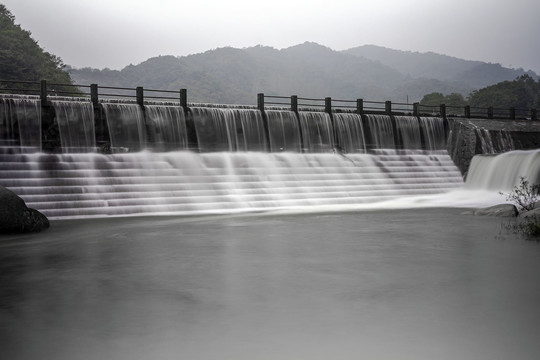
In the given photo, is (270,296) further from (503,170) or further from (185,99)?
(503,170)

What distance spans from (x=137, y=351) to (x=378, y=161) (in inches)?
1087

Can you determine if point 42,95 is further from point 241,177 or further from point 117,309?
point 117,309

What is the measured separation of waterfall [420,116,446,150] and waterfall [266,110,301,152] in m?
9.65

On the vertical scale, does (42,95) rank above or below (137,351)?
above

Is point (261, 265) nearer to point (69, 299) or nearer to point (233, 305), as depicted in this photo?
point (233, 305)

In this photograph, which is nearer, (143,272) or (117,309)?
(117,309)

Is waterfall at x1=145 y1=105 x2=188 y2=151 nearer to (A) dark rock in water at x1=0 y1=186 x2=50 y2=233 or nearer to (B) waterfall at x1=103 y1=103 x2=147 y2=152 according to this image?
(B) waterfall at x1=103 y1=103 x2=147 y2=152

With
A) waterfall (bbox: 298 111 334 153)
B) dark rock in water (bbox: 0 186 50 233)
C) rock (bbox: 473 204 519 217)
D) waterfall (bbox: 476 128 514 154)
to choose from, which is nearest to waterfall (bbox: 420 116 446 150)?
waterfall (bbox: 476 128 514 154)

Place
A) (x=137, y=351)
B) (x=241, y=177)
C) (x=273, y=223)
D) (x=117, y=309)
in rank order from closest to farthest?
(x=137, y=351)
(x=117, y=309)
(x=273, y=223)
(x=241, y=177)

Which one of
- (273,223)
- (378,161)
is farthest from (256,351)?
(378,161)

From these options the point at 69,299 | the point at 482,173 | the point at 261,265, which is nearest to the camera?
the point at 69,299

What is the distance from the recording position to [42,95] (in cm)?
2378

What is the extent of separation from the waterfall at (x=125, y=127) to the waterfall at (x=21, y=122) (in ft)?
10.3

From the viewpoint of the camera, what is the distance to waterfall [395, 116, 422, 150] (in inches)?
1353
